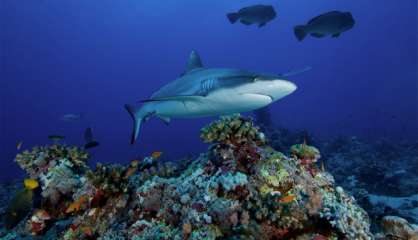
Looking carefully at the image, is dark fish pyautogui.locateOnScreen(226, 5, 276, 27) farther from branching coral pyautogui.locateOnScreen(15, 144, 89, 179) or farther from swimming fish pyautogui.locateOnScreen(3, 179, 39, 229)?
swimming fish pyautogui.locateOnScreen(3, 179, 39, 229)

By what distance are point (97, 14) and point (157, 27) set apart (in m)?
29.4

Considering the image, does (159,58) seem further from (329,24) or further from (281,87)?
(281,87)

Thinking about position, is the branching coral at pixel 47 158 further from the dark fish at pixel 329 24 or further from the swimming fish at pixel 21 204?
the dark fish at pixel 329 24

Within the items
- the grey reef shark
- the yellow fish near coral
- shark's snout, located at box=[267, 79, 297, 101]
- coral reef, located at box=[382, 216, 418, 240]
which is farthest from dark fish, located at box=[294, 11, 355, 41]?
the yellow fish near coral

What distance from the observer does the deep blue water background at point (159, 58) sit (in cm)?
8806

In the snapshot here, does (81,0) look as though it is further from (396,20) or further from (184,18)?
(396,20)

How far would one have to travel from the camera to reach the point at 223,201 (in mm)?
3445

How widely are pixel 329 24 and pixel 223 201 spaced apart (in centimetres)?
713

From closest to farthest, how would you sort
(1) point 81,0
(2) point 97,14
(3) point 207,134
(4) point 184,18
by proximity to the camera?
(3) point 207,134, (1) point 81,0, (2) point 97,14, (4) point 184,18

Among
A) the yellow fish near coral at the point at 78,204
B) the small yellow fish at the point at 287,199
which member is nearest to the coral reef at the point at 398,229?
the small yellow fish at the point at 287,199

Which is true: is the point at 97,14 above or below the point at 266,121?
above

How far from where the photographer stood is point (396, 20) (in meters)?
84.4

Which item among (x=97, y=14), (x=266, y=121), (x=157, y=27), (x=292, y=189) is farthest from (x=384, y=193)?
(x=157, y=27)

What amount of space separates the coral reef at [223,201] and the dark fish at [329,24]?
5630 mm
